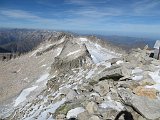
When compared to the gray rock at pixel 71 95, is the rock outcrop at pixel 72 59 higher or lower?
lower

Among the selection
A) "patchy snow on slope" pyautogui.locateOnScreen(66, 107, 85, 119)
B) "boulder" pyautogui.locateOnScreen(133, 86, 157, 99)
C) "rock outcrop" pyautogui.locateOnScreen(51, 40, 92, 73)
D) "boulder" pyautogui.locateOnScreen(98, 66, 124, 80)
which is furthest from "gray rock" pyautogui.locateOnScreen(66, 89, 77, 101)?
"rock outcrop" pyautogui.locateOnScreen(51, 40, 92, 73)

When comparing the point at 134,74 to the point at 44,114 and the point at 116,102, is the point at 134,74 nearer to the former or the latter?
the point at 116,102

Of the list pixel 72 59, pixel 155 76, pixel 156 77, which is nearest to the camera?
pixel 156 77

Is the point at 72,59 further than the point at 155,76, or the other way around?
the point at 72,59

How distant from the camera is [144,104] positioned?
18969 mm

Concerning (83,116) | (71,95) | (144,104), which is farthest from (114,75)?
(83,116)

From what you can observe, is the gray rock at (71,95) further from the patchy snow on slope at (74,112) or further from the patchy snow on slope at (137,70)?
the patchy snow on slope at (137,70)

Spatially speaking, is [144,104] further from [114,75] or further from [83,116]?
[114,75]

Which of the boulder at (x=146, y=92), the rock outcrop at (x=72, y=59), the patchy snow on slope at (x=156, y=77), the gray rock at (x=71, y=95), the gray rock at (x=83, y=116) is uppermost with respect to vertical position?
the patchy snow on slope at (x=156, y=77)

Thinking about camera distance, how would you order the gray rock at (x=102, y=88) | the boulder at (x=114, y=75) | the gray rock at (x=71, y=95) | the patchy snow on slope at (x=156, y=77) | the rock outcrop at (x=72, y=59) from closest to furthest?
the patchy snow on slope at (x=156, y=77)
the gray rock at (x=102, y=88)
the boulder at (x=114, y=75)
the gray rock at (x=71, y=95)
the rock outcrop at (x=72, y=59)

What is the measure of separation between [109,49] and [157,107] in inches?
3343

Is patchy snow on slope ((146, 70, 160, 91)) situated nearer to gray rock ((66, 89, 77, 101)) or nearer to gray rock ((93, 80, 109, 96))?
gray rock ((93, 80, 109, 96))

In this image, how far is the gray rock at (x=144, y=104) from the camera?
18016mm

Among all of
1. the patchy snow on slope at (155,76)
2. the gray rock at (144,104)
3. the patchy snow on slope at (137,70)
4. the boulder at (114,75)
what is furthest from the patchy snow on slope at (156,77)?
the boulder at (114,75)
